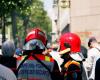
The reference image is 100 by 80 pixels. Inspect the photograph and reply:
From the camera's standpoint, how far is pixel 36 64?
700cm

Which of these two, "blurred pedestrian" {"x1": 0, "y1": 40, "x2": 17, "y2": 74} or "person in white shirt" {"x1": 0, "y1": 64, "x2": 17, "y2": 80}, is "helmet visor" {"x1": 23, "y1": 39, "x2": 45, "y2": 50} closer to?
"blurred pedestrian" {"x1": 0, "y1": 40, "x2": 17, "y2": 74}

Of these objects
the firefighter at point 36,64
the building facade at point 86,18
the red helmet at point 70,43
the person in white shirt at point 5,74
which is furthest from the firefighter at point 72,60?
the building facade at point 86,18

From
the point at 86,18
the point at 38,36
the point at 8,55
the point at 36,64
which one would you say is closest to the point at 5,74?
the point at 36,64

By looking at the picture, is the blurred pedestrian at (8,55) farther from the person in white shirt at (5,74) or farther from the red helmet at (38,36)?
the person in white shirt at (5,74)

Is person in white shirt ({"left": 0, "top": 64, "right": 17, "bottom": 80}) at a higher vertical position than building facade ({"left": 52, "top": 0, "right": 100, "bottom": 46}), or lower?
higher

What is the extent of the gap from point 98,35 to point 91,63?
1345 centimetres

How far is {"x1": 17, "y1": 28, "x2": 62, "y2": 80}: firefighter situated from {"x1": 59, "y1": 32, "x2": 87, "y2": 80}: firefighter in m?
0.59

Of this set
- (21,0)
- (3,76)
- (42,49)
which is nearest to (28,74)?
(42,49)

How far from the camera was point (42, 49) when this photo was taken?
701 cm

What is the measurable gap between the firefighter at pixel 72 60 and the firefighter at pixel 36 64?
23.3 inches

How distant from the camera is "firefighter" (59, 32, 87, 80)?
7.54 m

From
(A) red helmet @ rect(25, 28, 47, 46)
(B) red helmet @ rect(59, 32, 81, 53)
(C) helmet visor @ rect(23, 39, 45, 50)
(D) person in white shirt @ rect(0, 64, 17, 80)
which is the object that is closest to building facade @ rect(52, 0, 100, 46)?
(B) red helmet @ rect(59, 32, 81, 53)

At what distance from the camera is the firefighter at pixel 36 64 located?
6.92 meters

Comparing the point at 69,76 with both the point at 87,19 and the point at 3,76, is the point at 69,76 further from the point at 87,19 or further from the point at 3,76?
the point at 87,19
